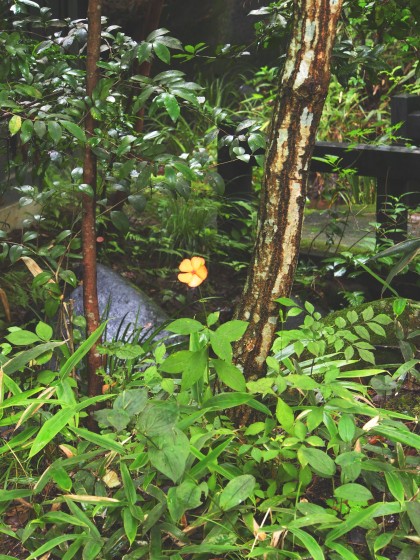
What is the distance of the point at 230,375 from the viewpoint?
247 cm

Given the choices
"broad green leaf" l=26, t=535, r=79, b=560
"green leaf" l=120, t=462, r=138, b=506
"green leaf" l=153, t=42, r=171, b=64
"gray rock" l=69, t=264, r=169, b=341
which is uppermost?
"green leaf" l=153, t=42, r=171, b=64

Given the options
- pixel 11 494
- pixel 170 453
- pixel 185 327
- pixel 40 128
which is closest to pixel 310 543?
pixel 170 453

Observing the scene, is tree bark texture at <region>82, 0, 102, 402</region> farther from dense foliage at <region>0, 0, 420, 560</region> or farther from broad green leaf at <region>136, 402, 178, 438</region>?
broad green leaf at <region>136, 402, 178, 438</region>

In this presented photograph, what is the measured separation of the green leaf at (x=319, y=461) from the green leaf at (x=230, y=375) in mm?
252

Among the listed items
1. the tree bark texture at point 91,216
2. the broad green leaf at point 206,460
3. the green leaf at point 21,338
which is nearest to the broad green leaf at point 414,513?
the broad green leaf at point 206,460

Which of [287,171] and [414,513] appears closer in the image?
[414,513]

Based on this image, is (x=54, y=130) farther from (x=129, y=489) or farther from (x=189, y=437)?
(x=129, y=489)

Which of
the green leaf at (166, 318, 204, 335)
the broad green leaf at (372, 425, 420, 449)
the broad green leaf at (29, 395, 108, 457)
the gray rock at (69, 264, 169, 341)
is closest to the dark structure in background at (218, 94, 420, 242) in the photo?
the gray rock at (69, 264, 169, 341)

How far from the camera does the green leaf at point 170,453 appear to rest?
2.17 meters

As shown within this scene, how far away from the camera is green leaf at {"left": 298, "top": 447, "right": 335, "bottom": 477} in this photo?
7.48 ft

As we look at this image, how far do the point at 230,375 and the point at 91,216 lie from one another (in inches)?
41.3

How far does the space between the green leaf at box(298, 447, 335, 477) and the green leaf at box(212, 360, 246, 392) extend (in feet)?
0.83

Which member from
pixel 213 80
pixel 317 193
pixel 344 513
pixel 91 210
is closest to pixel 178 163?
pixel 91 210

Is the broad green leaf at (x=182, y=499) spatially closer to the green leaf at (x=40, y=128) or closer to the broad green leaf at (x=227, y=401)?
the broad green leaf at (x=227, y=401)
